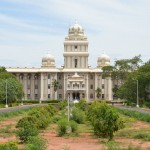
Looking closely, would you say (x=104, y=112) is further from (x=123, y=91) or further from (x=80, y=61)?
(x=80, y=61)

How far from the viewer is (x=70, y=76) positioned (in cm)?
10931

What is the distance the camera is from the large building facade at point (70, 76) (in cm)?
10938

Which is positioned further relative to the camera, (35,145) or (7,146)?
(35,145)

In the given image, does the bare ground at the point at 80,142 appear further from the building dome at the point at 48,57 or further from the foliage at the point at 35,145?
the building dome at the point at 48,57

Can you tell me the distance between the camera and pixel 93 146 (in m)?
21.0

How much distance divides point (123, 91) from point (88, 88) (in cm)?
3549

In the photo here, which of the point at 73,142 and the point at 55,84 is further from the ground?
the point at 55,84

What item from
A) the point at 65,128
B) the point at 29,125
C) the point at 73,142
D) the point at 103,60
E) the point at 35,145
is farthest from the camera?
the point at 103,60

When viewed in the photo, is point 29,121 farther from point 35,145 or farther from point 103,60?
point 103,60

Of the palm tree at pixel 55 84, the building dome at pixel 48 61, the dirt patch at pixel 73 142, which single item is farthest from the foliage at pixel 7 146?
the building dome at pixel 48 61

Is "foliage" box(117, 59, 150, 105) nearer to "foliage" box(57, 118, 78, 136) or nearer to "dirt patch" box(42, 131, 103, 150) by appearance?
"foliage" box(57, 118, 78, 136)

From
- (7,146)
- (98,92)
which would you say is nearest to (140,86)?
(98,92)

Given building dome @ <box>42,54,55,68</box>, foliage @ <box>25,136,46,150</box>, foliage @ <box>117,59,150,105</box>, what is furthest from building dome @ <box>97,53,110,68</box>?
foliage @ <box>25,136,46,150</box>

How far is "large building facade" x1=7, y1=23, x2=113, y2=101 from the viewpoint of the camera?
10938 centimetres
